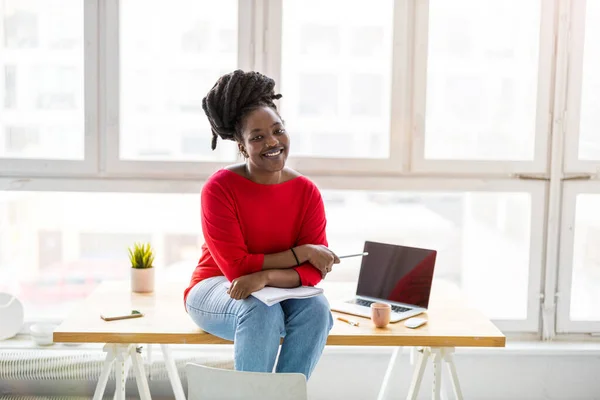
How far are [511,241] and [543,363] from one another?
0.51 metres

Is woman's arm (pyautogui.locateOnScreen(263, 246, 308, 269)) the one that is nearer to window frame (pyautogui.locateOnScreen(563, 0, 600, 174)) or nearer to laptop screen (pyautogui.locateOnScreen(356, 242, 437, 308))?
laptop screen (pyautogui.locateOnScreen(356, 242, 437, 308))

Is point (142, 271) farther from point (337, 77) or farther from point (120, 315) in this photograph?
point (337, 77)

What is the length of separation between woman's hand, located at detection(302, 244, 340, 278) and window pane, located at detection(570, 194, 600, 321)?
1291 mm

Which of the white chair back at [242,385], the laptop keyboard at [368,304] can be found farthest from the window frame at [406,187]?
the white chair back at [242,385]

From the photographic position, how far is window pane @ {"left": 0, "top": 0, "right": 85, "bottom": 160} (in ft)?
9.80

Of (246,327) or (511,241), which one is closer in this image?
(246,327)

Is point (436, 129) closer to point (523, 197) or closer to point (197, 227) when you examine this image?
point (523, 197)

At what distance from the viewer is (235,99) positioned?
2408 millimetres

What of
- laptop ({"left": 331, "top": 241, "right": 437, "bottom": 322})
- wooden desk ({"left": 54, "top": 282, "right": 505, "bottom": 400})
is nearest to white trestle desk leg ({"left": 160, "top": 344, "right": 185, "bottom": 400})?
wooden desk ({"left": 54, "top": 282, "right": 505, "bottom": 400})

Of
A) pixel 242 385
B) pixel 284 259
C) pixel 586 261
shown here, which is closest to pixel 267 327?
pixel 284 259

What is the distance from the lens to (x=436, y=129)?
308 cm

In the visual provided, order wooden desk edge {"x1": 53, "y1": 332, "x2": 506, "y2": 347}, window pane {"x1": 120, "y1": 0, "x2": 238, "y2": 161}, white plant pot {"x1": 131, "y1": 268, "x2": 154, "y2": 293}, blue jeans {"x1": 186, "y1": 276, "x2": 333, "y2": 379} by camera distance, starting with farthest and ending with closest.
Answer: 1. window pane {"x1": 120, "y1": 0, "x2": 238, "y2": 161}
2. white plant pot {"x1": 131, "y1": 268, "x2": 154, "y2": 293}
3. wooden desk edge {"x1": 53, "y1": 332, "x2": 506, "y2": 347}
4. blue jeans {"x1": 186, "y1": 276, "x2": 333, "y2": 379}

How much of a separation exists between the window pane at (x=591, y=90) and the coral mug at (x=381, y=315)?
1.24 metres

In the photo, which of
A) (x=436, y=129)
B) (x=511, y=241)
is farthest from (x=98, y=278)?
(x=511, y=241)
